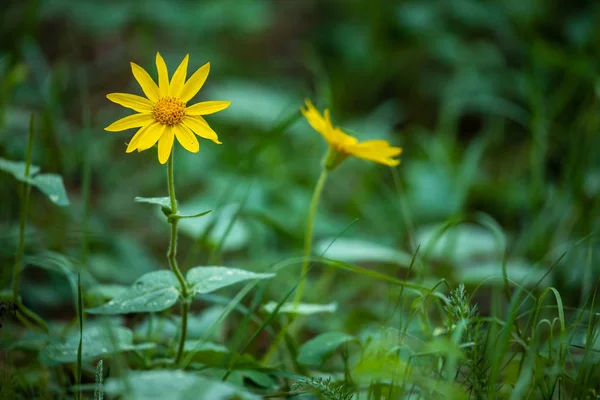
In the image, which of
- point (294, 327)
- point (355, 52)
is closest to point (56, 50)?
point (355, 52)

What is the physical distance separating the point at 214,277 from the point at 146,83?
32 cm

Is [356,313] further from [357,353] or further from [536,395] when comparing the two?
[536,395]

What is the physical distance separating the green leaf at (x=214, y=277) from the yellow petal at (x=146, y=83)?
29cm

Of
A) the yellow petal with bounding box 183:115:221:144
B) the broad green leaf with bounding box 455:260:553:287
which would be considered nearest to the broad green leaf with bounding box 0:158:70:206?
the yellow petal with bounding box 183:115:221:144

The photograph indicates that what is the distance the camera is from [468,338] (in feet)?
2.60

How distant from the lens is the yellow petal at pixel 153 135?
764mm

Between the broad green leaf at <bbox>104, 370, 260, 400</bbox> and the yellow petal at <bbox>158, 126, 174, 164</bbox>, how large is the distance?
30cm

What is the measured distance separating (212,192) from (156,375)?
1162mm

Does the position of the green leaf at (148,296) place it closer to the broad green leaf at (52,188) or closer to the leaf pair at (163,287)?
the leaf pair at (163,287)

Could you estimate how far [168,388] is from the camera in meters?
0.63

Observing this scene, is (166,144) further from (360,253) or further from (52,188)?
(360,253)

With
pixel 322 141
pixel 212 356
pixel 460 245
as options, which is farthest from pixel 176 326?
pixel 322 141

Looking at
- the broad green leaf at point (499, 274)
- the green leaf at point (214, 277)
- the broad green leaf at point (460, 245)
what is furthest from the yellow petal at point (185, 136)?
the broad green leaf at point (460, 245)

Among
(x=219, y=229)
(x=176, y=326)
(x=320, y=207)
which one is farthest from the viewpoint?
(x=320, y=207)
